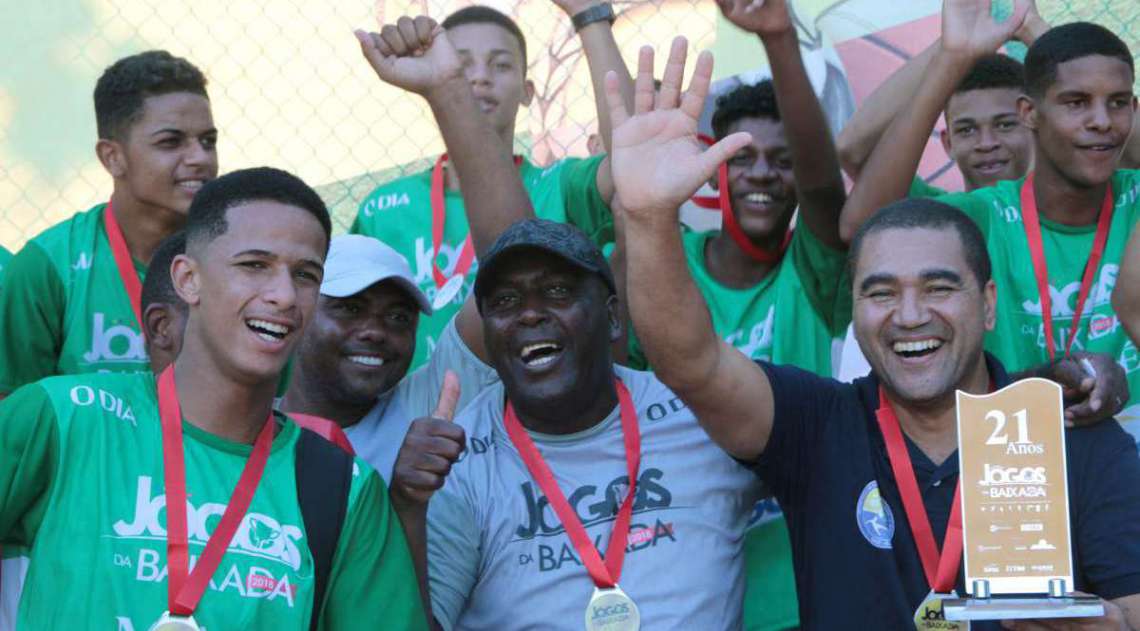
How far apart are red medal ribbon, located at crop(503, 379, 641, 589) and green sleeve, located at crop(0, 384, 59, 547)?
1104 mm

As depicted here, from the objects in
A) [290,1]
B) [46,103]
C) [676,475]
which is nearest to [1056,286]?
[676,475]

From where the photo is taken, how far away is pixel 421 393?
4.07m

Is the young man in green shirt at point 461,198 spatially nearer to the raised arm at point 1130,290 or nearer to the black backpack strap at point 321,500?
the black backpack strap at point 321,500

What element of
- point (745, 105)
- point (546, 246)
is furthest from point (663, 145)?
point (745, 105)

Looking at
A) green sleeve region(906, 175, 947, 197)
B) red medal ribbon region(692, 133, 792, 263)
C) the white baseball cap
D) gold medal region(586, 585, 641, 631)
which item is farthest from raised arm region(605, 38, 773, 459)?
green sleeve region(906, 175, 947, 197)

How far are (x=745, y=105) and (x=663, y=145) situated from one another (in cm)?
164

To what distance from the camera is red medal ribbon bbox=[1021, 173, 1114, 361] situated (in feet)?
13.0

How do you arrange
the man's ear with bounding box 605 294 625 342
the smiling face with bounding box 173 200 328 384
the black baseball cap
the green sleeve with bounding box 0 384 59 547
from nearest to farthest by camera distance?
the green sleeve with bounding box 0 384 59 547, the smiling face with bounding box 173 200 328 384, the black baseball cap, the man's ear with bounding box 605 294 625 342

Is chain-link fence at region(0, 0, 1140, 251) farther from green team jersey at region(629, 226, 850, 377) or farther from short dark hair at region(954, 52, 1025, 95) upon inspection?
green team jersey at region(629, 226, 850, 377)

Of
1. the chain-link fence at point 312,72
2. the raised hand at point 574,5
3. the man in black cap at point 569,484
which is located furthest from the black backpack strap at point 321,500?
the chain-link fence at point 312,72

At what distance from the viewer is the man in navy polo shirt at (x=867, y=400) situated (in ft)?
9.96

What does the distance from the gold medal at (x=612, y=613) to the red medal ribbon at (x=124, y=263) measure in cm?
165

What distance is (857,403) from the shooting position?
3.38m

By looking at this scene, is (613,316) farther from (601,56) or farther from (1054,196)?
(1054,196)
